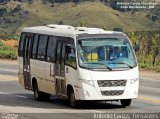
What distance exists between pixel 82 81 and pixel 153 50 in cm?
2649

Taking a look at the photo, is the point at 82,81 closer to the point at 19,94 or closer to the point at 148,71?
the point at 19,94

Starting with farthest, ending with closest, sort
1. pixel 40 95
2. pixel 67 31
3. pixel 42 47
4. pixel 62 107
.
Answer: pixel 40 95
pixel 42 47
pixel 67 31
pixel 62 107

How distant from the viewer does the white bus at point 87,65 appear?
1780 centimetres

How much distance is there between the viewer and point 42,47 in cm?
2094

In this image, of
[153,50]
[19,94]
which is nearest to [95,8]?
[153,50]

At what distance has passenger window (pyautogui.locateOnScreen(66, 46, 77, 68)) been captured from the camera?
60.4ft

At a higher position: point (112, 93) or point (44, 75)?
point (112, 93)

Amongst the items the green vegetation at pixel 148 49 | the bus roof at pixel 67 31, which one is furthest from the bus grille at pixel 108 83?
the green vegetation at pixel 148 49

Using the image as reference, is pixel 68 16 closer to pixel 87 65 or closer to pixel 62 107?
pixel 62 107

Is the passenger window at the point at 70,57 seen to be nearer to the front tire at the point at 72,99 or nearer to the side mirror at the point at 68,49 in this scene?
the side mirror at the point at 68,49

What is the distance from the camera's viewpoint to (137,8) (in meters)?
155

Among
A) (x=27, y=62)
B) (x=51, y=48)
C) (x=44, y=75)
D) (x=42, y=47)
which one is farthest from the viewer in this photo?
(x=27, y=62)

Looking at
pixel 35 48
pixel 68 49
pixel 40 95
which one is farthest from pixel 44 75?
pixel 68 49

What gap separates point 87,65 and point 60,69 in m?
1.37
